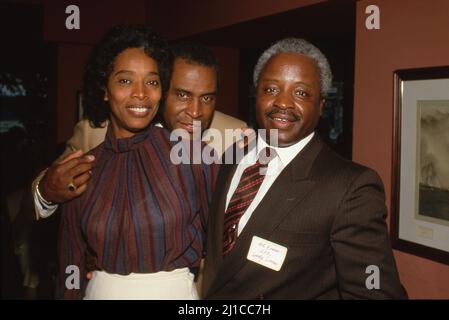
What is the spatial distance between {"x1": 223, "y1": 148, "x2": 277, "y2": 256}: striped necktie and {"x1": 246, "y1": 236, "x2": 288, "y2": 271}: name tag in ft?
0.32

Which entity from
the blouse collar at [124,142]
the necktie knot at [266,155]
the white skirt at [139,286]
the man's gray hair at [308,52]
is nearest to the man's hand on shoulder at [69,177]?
the blouse collar at [124,142]

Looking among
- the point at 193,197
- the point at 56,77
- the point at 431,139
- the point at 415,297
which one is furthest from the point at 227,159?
the point at 56,77

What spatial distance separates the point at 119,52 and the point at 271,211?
0.77 meters

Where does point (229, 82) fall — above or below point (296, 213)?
above

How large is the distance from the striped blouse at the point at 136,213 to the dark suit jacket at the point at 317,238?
0.14m

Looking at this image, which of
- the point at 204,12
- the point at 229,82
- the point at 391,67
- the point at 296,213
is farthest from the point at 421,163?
the point at 229,82

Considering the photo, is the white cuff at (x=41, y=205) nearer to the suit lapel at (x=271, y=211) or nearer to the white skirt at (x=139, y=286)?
the white skirt at (x=139, y=286)

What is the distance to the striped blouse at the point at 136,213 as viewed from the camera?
157 cm

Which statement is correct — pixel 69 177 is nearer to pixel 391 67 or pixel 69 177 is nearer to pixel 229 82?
pixel 391 67

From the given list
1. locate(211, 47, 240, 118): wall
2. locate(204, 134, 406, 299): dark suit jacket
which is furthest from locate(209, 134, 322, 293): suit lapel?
locate(211, 47, 240, 118): wall

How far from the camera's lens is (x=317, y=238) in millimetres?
1458

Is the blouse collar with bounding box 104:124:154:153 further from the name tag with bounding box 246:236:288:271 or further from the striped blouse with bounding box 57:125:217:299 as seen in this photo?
the name tag with bounding box 246:236:288:271

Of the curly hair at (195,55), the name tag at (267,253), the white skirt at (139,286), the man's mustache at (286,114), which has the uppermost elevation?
the curly hair at (195,55)

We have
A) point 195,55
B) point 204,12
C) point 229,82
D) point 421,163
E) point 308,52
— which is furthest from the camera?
point 229,82
